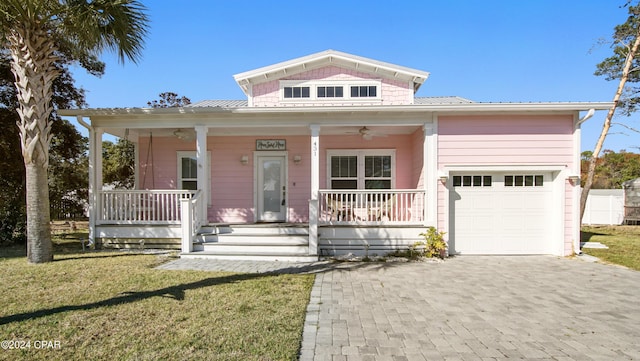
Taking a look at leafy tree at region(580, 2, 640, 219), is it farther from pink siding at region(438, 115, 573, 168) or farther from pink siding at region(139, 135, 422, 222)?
pink siding at region(139, 135, 422, 222)

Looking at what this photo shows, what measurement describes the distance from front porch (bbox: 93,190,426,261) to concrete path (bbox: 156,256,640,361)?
707mm

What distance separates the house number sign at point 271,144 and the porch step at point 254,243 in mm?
2776

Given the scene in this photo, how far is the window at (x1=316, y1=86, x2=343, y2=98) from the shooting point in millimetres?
9922

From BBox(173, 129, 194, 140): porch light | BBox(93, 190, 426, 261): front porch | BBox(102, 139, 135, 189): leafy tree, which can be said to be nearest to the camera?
BBox(93, 190, 426, 261): front porch

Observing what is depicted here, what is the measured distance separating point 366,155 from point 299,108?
297cm

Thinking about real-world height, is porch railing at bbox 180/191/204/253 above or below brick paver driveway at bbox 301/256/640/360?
above

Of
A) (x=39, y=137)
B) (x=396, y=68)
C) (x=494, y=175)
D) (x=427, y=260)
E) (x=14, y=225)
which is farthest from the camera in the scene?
(x=396, y=68)

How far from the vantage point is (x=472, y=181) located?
8016 millimetres

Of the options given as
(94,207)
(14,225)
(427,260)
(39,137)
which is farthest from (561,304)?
(14,225)

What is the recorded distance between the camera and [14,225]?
Answer: 8602 mm

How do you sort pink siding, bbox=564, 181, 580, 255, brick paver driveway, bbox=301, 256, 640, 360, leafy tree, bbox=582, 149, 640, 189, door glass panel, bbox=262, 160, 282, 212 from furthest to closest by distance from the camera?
leafy tree, bbox=582, 149, 640, 189 < door glass panel, bbox=262, 160, 282, 212 < pink siding, bbox=564, 181, 580, 255 < brick paver driveway, bbox=301, 256, 640, 360

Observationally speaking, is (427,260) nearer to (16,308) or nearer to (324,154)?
(324,154)

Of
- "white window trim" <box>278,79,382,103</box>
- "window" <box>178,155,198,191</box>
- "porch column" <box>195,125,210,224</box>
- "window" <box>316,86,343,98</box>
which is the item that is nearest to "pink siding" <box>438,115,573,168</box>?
"white window trim" <box>278,79,382,103</box>

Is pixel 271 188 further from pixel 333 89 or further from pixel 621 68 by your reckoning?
pixel 621 68
